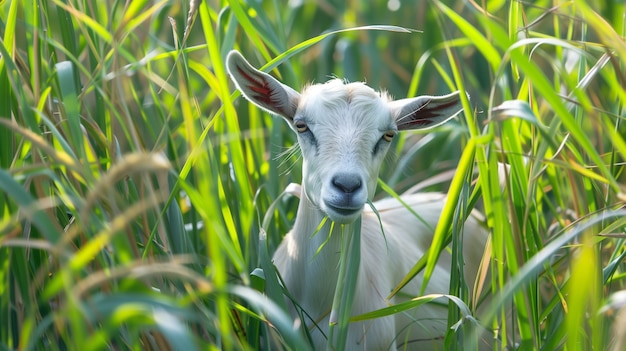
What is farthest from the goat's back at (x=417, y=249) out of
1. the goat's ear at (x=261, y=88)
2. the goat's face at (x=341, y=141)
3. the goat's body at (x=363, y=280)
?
the goat's ear at (x=261, y=88)

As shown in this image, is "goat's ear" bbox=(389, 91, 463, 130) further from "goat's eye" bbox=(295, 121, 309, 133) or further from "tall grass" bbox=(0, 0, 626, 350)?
"goat's eye" bbox=(295, 121, 309, 133)

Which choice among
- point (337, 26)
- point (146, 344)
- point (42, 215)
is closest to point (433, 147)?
point (337, 26)

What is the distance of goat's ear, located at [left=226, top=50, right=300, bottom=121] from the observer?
3.06 m

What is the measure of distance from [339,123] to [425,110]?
0.46 meters

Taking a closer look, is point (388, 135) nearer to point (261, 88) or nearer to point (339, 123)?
point (339, 123)

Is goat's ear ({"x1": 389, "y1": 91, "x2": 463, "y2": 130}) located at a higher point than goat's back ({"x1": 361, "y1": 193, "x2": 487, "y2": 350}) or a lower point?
higher

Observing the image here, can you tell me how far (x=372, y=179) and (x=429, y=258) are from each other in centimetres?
42

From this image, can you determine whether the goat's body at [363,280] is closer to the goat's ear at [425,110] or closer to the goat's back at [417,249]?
the goat's back at [417,249]

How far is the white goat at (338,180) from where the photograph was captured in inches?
117

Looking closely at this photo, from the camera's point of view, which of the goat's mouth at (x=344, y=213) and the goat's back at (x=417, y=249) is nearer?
the goat's mouth at (x=344, y=213)

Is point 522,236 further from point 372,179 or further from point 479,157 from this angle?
point 372,179

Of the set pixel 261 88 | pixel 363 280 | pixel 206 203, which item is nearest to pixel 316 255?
pixel 363 280

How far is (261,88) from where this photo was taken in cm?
324

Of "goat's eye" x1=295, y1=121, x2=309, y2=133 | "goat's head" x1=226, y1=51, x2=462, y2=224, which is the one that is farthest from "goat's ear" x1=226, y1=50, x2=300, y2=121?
"goat's eye" x1=295, y1=121, x2=309, y2=133
